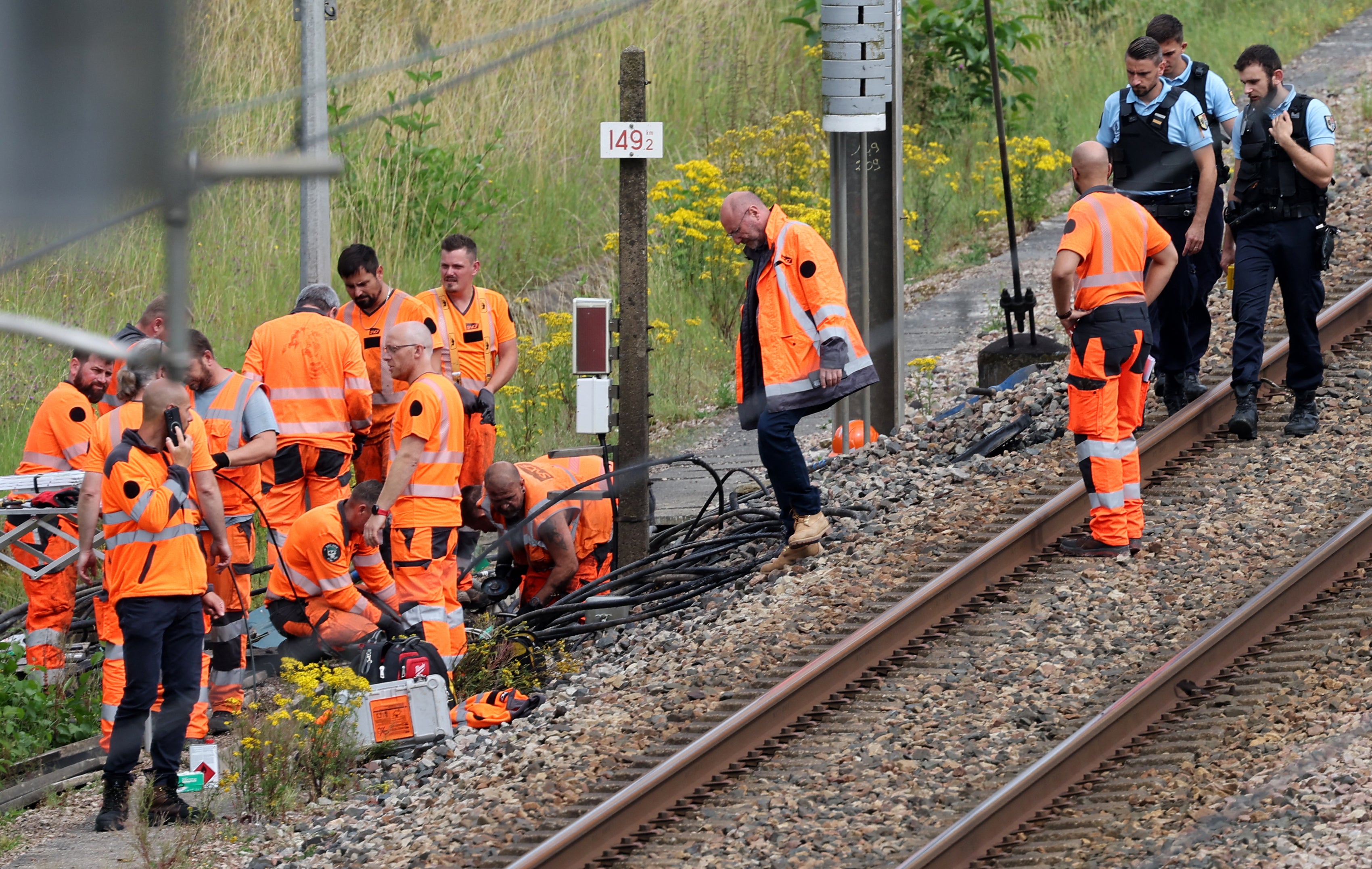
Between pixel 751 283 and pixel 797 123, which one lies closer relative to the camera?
pixel 751 283

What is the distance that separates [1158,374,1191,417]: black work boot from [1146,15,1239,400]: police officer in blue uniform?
0.14 feet

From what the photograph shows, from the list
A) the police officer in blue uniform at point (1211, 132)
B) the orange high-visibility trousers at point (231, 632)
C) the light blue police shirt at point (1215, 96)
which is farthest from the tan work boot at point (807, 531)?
the light blue police shirt at point (1215, 96)

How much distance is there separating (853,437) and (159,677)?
5222 mm

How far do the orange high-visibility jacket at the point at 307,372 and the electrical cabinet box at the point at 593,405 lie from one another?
4.05ft

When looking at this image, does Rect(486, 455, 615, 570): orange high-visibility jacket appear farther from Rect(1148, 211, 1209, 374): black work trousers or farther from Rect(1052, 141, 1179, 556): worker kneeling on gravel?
Rect(1148, 211, 1209, 374): black work trousers

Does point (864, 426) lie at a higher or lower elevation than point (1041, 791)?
higher

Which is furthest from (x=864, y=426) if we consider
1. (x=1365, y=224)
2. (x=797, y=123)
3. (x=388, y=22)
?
(x=388, y=22)

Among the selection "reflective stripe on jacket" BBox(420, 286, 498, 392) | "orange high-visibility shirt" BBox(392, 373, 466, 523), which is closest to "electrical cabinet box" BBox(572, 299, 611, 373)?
"reflective stripe on jacket" BBox(420, 286, 498, 392)

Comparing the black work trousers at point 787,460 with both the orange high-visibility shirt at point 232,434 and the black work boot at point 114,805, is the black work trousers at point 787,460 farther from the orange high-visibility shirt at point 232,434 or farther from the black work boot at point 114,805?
the black work boot at point 114,805

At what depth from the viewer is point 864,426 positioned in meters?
11.1

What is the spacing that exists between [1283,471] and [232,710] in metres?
5.75

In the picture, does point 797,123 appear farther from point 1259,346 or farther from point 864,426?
point 1259,346

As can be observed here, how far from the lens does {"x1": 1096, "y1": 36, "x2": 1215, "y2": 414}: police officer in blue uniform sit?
9531mm

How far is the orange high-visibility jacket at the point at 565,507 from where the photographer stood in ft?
31.1
